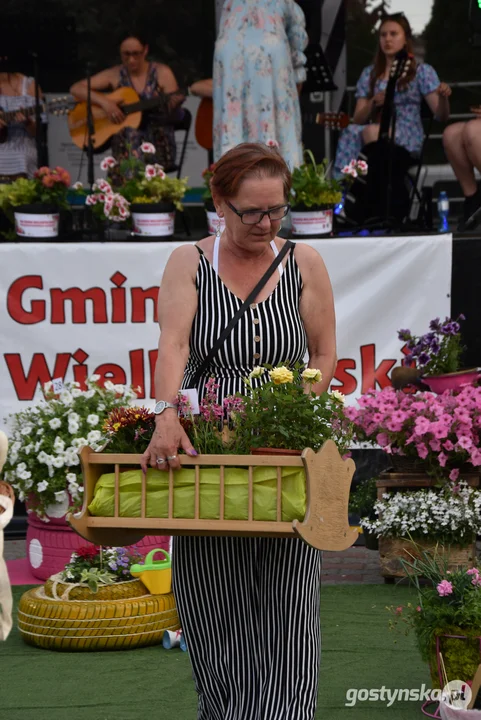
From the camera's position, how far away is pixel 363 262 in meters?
7.39

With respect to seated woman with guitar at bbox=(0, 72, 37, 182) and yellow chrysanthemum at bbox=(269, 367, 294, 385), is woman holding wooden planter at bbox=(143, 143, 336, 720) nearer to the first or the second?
yellow chrysanthemum at bbox=(269, 367, 294, 385)

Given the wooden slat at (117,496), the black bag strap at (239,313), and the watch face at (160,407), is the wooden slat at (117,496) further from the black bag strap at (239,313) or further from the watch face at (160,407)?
the black bag strap at (239,313)

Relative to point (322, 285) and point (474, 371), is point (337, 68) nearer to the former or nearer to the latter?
point (474, 371)

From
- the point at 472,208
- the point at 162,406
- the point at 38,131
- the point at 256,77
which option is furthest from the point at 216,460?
the point at 38,131

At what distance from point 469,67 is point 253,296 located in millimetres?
7637

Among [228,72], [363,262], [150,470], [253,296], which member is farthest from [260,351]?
[228,72]

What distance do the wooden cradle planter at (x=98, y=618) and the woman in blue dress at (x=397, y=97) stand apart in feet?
15.2

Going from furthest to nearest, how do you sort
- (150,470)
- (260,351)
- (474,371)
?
(474,371)
(260,351)
(150,470)

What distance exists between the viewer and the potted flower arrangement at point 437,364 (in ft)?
20.7

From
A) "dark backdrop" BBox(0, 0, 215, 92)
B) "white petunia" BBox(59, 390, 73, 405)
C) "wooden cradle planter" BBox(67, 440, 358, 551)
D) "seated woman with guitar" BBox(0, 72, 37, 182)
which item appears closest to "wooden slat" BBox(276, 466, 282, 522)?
"wooden cradle planter" BBox(67, 440, 358, 551)

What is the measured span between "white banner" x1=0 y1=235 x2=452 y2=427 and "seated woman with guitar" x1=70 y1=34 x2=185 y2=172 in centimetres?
201

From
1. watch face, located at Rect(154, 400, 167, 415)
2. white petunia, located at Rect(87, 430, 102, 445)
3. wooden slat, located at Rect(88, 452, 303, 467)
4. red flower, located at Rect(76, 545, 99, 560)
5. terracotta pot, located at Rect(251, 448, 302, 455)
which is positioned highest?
watch face, located at Rect(154, 400, 167, 415)

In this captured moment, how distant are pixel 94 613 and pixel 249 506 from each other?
2240 millimetres

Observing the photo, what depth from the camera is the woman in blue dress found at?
8.65m
